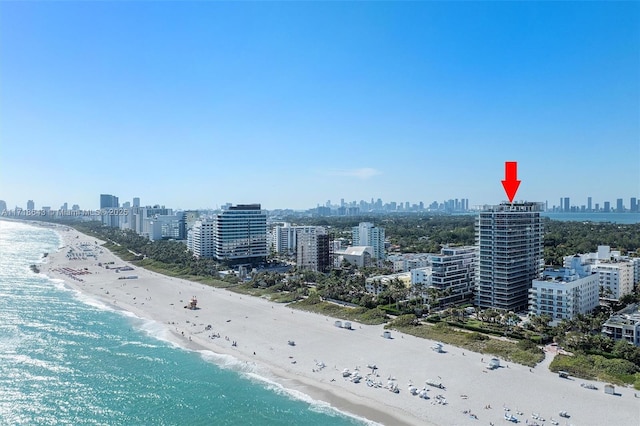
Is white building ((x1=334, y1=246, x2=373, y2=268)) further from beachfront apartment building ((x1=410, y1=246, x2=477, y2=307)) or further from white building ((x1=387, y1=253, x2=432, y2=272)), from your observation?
beachfront apartment building ((x1=410, y1=246, x2=477, y2=307))

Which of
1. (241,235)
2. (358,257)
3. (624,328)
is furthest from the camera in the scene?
(241,235)

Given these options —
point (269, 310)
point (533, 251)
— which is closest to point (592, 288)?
point (533, 251)

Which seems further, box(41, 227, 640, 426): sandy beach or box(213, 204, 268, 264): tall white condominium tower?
box(213, 204, 268, 264): tall white condominium tower

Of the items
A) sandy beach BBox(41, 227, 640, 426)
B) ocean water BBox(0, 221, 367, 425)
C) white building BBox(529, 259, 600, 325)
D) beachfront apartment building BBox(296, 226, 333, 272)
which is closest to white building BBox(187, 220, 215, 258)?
beachfront apartment building BBox(296, 226, 333, 272)

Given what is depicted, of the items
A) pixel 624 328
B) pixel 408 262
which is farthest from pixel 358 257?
pixel 624 328

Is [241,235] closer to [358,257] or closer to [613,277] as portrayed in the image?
[358,257]

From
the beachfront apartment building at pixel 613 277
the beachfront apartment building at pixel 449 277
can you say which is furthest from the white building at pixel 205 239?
the beachfront apartment building at pixel 613 277
